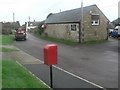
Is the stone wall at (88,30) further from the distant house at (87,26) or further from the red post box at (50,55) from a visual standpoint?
the red post box at (50,55)

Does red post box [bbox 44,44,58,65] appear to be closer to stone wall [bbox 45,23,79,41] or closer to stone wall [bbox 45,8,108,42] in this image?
stone wall [bbox 45,8,108,42]

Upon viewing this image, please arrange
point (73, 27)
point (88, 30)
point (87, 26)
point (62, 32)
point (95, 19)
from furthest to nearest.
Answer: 1. point (62, 32)
2. point (95, 19)
3. point (73, 27)
4. point (88, 30)
5. point (87, 26)

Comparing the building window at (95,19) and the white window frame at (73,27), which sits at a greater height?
the building window at (95,19)

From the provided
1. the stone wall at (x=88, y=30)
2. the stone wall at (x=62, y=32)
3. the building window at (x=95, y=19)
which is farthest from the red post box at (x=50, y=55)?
the building window at (x=95, y=19)

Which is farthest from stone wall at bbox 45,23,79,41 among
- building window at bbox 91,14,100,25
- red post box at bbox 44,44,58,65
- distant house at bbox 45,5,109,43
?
red post box at bbox 44,44,58,65

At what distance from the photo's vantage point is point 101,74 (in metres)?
15.1

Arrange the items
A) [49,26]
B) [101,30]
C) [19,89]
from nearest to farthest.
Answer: [19,89] → [101,30] → [49,26]

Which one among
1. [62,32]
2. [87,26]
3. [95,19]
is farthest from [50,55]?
[62,32]

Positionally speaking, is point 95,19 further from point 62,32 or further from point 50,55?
point 50,55

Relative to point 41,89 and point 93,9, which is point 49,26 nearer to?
point 93,9

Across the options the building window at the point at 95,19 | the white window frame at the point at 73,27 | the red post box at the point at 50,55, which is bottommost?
the red post box at the point at 50,55

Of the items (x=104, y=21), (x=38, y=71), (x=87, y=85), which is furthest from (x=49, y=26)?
(x=87, y=85)

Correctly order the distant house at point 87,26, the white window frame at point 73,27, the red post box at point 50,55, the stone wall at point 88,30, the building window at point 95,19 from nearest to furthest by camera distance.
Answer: the red post box at point 50,55, the distant house at point 87,26, the stone wall at point 88,30, the white window frame at point 73,27, the building window at point 95,19

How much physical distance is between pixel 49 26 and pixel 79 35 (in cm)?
1493
